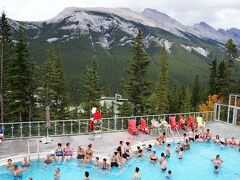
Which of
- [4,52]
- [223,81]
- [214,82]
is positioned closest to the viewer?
[4,52]

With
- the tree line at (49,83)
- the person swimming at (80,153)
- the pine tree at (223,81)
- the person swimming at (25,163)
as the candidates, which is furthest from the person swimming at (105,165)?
the pine tree at (223,81)

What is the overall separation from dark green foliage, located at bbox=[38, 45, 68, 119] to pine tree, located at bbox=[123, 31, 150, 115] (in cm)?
937

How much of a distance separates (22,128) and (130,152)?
7.04 m

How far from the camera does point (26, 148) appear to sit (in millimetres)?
18672

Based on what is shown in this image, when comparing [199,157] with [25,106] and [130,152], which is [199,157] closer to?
[130,152]

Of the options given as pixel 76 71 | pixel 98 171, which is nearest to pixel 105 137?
pixel 98 171

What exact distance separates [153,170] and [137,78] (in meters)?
20.8

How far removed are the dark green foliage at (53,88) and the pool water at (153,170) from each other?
70.7 ft

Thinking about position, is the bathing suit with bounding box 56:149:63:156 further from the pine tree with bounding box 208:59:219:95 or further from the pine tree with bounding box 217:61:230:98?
the pine tree with bounding box 208:59:219:95

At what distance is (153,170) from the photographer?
17.9 m

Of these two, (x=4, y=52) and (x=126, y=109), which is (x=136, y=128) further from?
(x=126, y=109)

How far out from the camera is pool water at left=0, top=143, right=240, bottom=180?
16.5 meters

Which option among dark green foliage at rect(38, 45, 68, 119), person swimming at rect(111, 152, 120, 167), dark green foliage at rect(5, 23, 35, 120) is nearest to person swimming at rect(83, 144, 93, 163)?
person swimming at rect(111, 152, 120, 167)

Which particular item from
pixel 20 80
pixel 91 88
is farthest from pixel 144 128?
pixel 91 88
